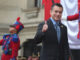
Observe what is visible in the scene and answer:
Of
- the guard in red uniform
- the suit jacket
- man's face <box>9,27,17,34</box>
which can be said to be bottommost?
the guard in red uniform

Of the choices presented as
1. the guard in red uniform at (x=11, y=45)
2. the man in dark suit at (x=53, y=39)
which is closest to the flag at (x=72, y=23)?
the guard in red uniform at (x=11, y=45)

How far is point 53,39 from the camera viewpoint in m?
1.99

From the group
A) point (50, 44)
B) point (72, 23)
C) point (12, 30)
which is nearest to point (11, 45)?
point (12, 30)

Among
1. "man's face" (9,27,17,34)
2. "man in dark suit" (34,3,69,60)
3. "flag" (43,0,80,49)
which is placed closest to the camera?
"man in dark suit" (34,3,69,60)

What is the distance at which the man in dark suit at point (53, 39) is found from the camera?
78.1 inches

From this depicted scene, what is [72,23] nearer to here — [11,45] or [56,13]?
[11,45]

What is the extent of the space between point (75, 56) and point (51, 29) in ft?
7.69

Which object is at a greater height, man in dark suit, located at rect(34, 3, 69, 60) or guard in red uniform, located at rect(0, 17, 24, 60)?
man in dark suit, located at rect(34, 3, 69, 60)

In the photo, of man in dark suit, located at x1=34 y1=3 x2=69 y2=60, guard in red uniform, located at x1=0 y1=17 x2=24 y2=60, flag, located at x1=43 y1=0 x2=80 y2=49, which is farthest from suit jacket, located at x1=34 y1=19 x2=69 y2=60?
guard in red uniform, located at x1=0 y1=17 x2=24 y2=60

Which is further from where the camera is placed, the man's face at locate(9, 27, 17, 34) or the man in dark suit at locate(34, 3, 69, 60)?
the man's face at locate(9, 27, 17, 34)

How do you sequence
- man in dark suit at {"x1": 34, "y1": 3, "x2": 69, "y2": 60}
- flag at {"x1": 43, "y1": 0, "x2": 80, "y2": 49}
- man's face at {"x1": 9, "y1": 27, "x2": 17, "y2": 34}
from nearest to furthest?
man in dark suit at {"x1": 34, "y1": 3, "x2": 69, "y2": 60}, flag at {"x1": 43, "y1": 0, "x2": 80, "y2": 49}, man's face at {"x1": 9, "y1": 27, "x2": 17, "y2": 34}

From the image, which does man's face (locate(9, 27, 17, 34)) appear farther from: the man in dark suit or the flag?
the man in dark suit

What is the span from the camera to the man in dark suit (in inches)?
78.1

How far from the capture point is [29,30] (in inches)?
261
